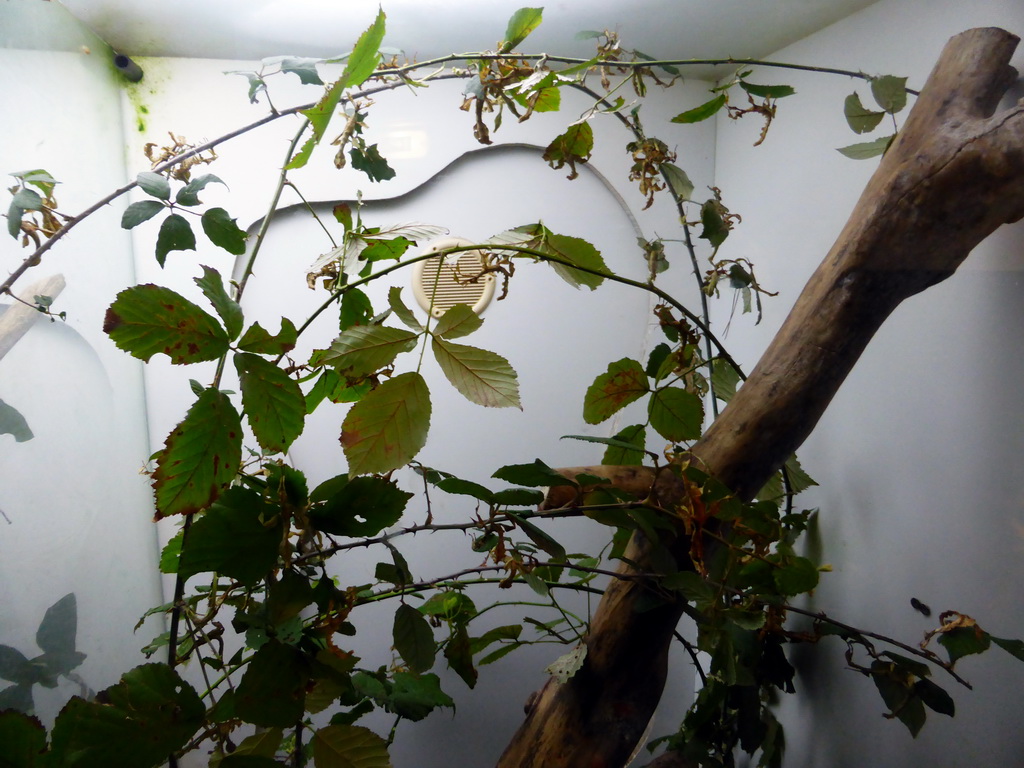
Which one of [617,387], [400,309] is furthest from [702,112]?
[400,309]

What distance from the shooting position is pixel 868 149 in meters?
0.78

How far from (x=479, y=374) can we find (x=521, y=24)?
0.40 metres

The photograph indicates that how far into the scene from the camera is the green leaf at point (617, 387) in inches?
29.5

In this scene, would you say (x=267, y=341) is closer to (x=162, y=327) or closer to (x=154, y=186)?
(x=162, y=327)

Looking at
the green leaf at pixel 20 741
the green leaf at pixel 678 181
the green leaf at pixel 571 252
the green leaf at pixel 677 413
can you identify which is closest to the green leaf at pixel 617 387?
the green leaf at pixel 677 413

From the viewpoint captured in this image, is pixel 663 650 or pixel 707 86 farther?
pixel 707 86

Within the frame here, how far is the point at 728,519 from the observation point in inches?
24.4

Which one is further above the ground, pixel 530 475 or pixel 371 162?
pixel 371 162

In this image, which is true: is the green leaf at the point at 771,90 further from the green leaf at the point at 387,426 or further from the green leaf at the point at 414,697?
the green leaf at the point at 414,697

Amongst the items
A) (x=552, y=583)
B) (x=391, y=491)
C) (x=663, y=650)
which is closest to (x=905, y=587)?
(x=663, y=650)

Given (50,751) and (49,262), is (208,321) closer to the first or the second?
(50,751)

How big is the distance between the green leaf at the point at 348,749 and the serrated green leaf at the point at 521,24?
2.16ft

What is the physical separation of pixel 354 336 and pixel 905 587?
730 mm

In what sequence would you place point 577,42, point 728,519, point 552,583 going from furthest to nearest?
point 577,42 < point 552,583 < point 728,519
